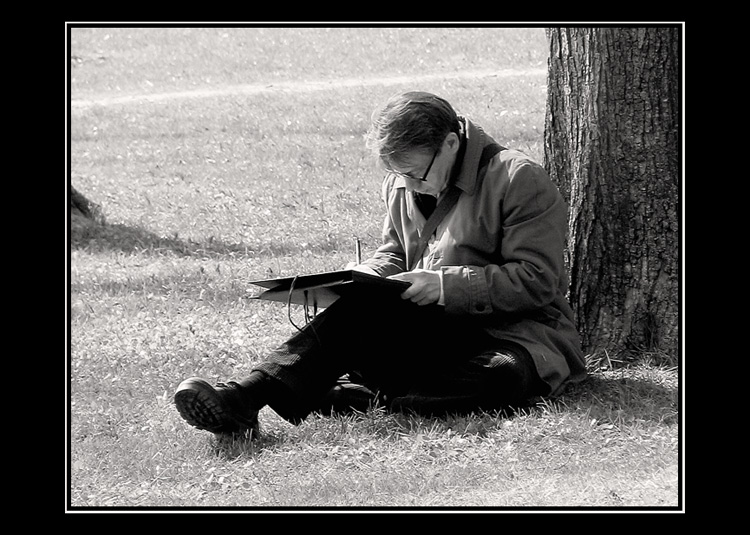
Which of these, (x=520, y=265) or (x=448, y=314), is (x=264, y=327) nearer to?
(x=448, y=314)

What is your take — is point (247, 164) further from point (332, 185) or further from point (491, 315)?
point (491, 315)

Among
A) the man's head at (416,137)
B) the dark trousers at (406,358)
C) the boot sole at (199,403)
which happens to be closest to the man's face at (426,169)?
the man's head at (416,137)

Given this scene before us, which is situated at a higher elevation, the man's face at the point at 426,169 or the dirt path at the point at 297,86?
the dirt path at the point at 297,86

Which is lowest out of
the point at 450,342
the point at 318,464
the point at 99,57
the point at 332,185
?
the point at 318,464

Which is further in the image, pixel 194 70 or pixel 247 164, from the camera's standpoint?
pixel 194 70

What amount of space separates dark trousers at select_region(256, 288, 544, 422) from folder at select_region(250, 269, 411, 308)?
0.22ft

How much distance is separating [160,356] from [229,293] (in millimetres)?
1210

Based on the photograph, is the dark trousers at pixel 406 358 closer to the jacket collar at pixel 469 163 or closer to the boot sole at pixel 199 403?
the boot sole at pixel 199 403

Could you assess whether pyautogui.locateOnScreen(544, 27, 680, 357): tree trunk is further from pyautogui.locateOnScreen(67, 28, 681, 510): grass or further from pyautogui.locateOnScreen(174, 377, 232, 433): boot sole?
pyautogui.locateOnScreen(174, 377, 232, 433): boot sole

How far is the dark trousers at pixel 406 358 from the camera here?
422 centimetres

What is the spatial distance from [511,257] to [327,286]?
0.73 metres

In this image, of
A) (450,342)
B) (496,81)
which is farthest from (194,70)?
(450,342)

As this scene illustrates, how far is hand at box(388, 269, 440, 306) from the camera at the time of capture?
13.7 feet
